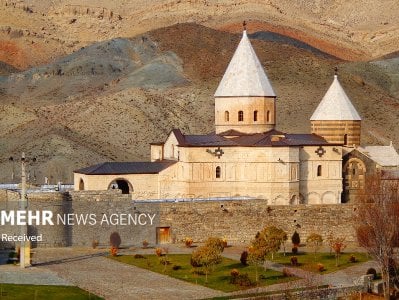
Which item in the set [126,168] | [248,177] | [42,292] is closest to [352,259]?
[248,177]

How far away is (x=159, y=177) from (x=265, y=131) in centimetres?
576

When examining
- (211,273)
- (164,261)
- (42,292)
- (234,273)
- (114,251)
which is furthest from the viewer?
(114,251)

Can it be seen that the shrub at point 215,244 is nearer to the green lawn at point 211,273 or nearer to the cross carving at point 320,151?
the green lawn at point 211,273

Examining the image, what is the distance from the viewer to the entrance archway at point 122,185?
2563 inches

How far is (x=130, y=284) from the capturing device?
154 ft

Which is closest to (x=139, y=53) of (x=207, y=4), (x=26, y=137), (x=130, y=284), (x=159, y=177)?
(x=26, y=137)

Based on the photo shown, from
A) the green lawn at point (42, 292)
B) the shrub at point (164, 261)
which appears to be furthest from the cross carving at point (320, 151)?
the green lawn at point (42, 292)

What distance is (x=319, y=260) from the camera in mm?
53875

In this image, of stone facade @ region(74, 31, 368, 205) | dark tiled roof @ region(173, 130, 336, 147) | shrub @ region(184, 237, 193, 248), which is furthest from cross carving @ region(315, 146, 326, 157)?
shrub @ region(184, 237, 193, 248)

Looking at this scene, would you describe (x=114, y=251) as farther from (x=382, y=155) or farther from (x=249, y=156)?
(x=382, y=155)

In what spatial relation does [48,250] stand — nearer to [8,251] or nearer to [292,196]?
[8,251]

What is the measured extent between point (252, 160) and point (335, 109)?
7576 mm

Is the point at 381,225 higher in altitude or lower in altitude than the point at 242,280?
higher

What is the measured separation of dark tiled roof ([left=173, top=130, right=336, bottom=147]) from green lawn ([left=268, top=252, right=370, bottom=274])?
29.2 ft
